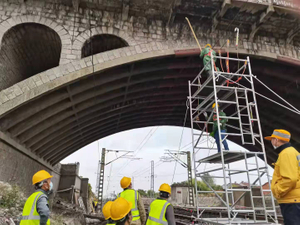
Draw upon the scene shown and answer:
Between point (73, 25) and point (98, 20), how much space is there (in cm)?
120

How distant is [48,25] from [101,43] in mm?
2594

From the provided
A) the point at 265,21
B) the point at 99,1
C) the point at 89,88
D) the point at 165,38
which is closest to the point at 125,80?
the point at 89,88

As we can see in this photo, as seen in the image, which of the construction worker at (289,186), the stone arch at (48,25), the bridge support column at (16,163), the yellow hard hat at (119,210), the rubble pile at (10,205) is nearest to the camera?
the yellow hard hat at (119,210)

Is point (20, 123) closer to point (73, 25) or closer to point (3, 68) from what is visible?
point (3, 68)

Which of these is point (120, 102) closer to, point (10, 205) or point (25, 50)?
point (25, 50)

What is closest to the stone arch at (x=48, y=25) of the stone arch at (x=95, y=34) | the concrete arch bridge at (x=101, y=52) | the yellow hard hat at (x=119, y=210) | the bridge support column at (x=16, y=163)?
the concrete arch bridge at (x=101, y=52)

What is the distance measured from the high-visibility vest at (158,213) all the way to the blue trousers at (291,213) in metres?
1.63

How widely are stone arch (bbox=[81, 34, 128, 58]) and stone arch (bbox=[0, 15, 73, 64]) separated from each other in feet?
3.49

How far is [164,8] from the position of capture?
34.2 feet

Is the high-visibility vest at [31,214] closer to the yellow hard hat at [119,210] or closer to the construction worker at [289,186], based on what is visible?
the yellow hard hat at [119,210]

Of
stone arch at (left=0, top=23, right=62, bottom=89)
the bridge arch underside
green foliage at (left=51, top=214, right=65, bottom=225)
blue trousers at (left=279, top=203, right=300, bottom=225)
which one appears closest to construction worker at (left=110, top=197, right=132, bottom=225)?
blue trousers at (left=279, top=203, right=300, bottom=225)

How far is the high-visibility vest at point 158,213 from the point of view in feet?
10.8

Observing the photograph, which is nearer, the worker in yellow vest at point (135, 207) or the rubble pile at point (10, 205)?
the worker in yellow vest at point (135, 207)

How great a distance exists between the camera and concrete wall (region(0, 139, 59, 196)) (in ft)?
29.6
